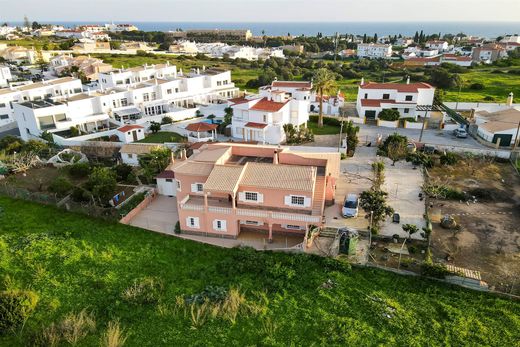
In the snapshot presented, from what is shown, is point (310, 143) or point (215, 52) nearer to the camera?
point (310, 143)

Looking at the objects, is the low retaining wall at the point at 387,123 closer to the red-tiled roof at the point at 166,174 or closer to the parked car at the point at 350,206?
the parked car at the point at 350,206

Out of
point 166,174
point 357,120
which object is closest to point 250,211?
point 166,174

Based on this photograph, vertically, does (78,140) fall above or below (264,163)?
below

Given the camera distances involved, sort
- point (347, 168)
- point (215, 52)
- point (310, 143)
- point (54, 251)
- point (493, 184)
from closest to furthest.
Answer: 1. point (54, 251)
2. point (493, 184)
3. point (347, 168)
4. point (310, 143)
5. point (215, 52)

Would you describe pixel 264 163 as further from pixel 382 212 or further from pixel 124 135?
pixel 124 135

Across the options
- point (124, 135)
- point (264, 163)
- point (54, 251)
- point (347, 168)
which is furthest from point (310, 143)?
point (54, 251)

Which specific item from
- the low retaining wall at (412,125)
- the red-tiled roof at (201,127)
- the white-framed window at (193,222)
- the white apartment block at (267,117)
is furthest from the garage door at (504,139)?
the white-framed window at (193,222)

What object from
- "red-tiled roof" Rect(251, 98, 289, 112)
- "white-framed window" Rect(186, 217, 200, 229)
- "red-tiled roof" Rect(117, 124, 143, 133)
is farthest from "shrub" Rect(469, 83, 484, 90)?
→ "white-framed window" Rect(186, 217, 200, 229)
